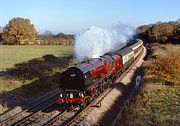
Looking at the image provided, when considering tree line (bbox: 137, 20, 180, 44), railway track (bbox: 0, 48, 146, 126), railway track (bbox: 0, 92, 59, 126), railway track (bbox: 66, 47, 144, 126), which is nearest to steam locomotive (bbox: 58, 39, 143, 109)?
railway track (bbox: 66, 47, 144, 126)

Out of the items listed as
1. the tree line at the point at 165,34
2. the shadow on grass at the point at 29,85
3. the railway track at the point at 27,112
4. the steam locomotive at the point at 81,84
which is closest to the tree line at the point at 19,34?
the tree line at the point at 165,34

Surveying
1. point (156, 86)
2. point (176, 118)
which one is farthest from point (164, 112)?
point (156, 86)

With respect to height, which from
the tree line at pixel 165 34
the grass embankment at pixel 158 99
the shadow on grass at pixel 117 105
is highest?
the tree line at pixel 165 34

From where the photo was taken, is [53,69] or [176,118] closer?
[176,118]

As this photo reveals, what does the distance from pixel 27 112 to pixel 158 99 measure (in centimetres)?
825

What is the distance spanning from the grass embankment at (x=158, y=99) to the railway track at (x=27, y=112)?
6.12m

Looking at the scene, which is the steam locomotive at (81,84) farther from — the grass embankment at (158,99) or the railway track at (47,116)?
the grass embankment at (158,99)

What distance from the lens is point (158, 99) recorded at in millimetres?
21203

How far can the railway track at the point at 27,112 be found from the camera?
747 inches

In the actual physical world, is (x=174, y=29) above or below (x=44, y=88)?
above

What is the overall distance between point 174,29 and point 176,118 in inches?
2911

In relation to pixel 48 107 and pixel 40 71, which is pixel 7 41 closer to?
pixel 40 71

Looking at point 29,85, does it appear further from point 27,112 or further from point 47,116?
point 47,116

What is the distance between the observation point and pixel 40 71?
36500mm
